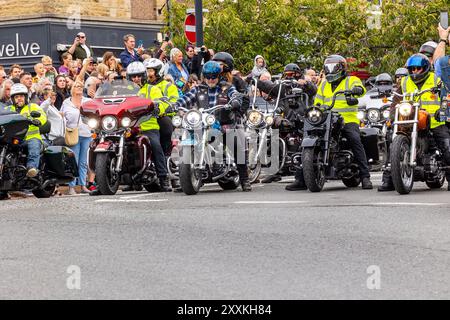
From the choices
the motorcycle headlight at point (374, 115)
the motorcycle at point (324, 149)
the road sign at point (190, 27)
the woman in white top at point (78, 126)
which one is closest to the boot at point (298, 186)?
the motorcycle at point (324, 149)

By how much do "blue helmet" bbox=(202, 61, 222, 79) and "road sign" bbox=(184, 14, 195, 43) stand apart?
31.1ft

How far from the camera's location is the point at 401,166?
55.6 ft

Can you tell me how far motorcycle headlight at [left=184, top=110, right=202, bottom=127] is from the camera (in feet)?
59.5

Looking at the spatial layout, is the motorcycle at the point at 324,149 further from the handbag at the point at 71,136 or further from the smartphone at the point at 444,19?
the handbag at the point at 71,136

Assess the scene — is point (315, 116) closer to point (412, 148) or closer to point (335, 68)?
point (335, 68)

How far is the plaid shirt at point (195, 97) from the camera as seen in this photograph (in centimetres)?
1892

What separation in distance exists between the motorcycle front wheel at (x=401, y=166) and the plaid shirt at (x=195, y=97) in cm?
284

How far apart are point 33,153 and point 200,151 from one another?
240 cm

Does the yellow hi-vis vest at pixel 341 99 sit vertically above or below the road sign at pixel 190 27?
below

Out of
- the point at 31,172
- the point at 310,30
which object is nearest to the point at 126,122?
the point at 31,172

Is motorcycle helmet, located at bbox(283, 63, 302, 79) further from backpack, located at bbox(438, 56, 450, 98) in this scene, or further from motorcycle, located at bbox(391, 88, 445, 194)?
backpack, located at bbox(438, 56, 450, 98)

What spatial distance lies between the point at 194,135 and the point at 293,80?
14.2 feet
